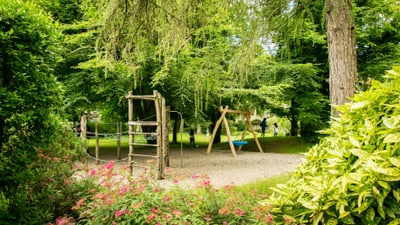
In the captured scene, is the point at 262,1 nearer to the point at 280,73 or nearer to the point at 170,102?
the point at 170,102

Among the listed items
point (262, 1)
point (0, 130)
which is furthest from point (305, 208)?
point (262, 1)

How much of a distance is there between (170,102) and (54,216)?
9.03 metres

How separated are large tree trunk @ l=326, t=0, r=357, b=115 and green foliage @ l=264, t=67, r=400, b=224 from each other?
1540 millimetres

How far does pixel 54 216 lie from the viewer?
11.2 ft

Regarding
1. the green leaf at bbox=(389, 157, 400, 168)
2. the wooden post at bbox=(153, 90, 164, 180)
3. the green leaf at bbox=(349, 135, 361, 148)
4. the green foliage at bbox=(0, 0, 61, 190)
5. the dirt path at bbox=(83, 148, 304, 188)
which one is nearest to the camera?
the green leaf at bbox=(389, 157, 400, 168)

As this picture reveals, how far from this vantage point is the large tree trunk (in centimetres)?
403

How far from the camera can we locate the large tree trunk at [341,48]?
13.2ft

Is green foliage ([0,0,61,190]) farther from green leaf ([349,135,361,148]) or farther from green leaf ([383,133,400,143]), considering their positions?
green leaf ([383,133,400,143])

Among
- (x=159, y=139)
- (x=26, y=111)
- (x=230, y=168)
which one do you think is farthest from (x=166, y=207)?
(x=230, y=168)

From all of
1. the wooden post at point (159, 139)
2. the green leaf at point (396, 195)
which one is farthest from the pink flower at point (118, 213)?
the wooden post at point (159, 139)

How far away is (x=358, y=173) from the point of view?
2236mm

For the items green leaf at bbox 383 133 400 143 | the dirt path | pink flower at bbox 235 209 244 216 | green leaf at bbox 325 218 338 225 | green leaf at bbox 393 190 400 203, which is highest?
green leaf at bbox 383 133 400 143

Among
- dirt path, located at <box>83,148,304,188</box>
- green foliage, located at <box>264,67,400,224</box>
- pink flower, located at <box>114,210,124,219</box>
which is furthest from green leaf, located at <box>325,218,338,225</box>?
dirt path, located at <box>83,148,304,188</box>

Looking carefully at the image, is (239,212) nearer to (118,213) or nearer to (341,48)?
(118,213)
